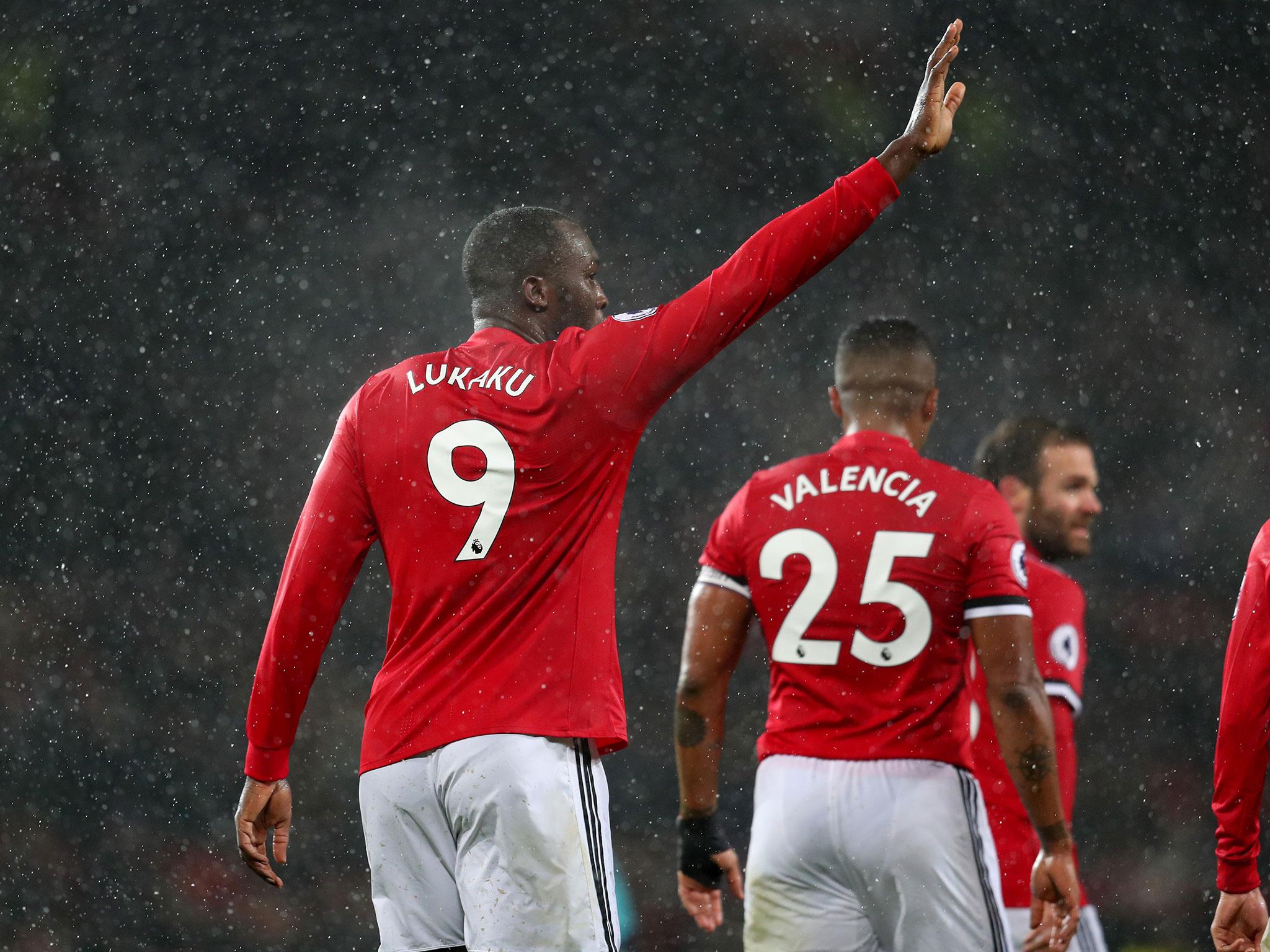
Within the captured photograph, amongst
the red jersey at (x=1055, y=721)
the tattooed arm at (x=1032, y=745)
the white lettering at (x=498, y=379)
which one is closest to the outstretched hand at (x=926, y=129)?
the white lettering at (x=498, y=379)

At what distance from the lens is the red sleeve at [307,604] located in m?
2.02

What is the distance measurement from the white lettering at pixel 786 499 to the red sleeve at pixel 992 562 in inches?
12.7

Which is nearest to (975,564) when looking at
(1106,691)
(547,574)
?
(547,574)

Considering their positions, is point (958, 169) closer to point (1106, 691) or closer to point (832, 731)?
point (1106, 691)

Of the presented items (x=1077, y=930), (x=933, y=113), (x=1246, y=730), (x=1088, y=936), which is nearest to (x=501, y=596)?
(x=933, y=113)

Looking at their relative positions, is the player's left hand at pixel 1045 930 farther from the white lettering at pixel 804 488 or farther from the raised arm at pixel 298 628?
the raised arm at pixel 298 628

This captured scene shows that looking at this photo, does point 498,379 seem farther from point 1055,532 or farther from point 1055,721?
point 1055,532

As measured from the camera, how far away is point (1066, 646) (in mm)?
2852

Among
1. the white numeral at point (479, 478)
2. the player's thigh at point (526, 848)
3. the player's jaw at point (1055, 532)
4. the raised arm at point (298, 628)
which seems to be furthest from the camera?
the player's jaw at point (1055, 532)

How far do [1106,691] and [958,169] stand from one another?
4.35 meters

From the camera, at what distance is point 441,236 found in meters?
9.24

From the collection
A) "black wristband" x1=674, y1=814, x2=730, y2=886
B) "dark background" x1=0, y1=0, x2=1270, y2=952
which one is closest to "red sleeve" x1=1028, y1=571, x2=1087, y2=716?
"black wristband" x1=674, y1=814, x2=730, y2=886

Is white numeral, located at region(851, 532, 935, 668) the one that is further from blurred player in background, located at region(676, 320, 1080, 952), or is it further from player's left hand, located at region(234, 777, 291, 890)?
player's left hand, located at region(234, 777, 291, 890)

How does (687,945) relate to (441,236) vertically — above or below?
below
